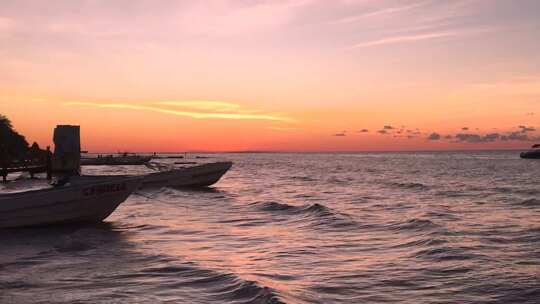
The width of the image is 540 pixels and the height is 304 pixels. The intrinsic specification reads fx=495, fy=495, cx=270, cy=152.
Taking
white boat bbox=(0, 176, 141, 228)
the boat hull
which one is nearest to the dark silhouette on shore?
the boat hull

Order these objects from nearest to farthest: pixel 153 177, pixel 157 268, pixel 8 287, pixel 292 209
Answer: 1. pixel 8 287
2. pixel 157 268
3. pixel 292 209
4. pixel 153 177

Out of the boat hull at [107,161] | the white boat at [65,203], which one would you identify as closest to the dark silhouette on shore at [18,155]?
the boat hull at [107,161]

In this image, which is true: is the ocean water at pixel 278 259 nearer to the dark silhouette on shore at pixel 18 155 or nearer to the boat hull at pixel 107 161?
the dark silhouette on shore at pixel 18 155

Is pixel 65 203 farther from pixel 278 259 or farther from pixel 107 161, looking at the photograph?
pixel 107 161

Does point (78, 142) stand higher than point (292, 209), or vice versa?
point (78, 142)

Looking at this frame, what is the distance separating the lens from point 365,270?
12.2 meters

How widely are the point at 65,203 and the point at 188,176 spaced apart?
20909 millimetres

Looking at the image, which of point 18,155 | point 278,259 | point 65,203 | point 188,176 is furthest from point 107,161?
point 278,259

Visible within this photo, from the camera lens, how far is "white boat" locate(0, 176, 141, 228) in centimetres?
1778

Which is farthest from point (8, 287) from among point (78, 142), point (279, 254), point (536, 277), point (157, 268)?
point (78, 142)

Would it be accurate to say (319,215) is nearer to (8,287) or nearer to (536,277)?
(536,277)

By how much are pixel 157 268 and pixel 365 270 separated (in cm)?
513

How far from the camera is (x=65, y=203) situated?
1862 centimetres

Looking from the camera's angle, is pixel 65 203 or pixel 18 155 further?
pixel 18 155
